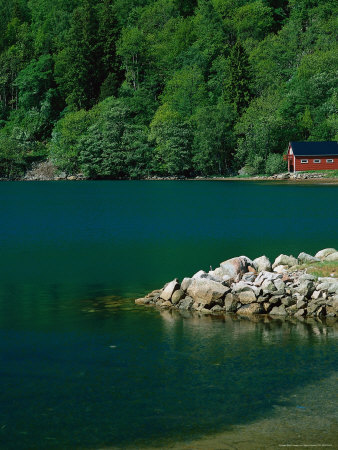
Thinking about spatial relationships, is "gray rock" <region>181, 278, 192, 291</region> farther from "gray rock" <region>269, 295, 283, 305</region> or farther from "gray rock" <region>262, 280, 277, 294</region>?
"gray rock" <region>269, 295, 283, 305</region>

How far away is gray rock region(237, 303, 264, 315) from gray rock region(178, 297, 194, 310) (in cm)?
181

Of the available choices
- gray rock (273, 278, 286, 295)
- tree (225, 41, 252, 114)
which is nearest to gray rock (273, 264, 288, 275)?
gray rock (273, 278, 286, 295)

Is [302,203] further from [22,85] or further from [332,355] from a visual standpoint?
[22,85]

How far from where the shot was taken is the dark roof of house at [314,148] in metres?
128

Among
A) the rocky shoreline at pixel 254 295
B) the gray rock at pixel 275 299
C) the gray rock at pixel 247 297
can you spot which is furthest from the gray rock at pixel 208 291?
the gray rock at pixel 275 299

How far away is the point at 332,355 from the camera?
1822cm

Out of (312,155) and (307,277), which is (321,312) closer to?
(307,277)

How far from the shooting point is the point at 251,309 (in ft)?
75.6

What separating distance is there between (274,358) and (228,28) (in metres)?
177

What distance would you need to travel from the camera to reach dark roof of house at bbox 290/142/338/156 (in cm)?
12775

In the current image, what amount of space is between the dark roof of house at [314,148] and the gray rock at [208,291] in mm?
107186

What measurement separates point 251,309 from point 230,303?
0.79 meters

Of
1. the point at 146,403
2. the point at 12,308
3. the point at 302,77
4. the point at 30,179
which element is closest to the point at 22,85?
the point at 30,179

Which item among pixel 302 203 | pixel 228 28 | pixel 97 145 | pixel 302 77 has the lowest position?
pixel 302 203
